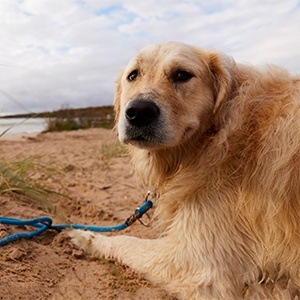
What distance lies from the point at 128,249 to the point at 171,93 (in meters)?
1.18

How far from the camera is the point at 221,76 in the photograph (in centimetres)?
306

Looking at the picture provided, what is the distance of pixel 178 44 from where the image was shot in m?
3.15

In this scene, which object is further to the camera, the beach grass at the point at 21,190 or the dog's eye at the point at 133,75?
the beach grass at the point at 21,190

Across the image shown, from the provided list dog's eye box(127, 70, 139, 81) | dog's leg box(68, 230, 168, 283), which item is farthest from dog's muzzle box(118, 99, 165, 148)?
dog's leg box(68, 230, 168, 283)

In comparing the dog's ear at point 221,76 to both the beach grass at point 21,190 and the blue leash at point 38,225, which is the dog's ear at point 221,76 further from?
the beach grass at point 21,190

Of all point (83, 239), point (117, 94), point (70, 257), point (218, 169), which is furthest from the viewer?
point (117, 94)

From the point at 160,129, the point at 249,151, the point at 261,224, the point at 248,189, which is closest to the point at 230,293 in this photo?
the point at 261,224

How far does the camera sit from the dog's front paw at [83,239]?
345cm

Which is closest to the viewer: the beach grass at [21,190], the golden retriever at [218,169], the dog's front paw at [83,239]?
the golden retriever at [218,169]

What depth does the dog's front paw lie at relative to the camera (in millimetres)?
→ 3445

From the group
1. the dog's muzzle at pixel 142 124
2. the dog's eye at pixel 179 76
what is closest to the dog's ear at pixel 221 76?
the dog's eye at pixel 179 76

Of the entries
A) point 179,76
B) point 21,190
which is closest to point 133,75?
point 179,76

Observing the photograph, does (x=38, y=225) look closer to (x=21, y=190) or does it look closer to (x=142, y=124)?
(x=21, y=190)

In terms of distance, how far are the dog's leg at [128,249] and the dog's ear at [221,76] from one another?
1026 mm
